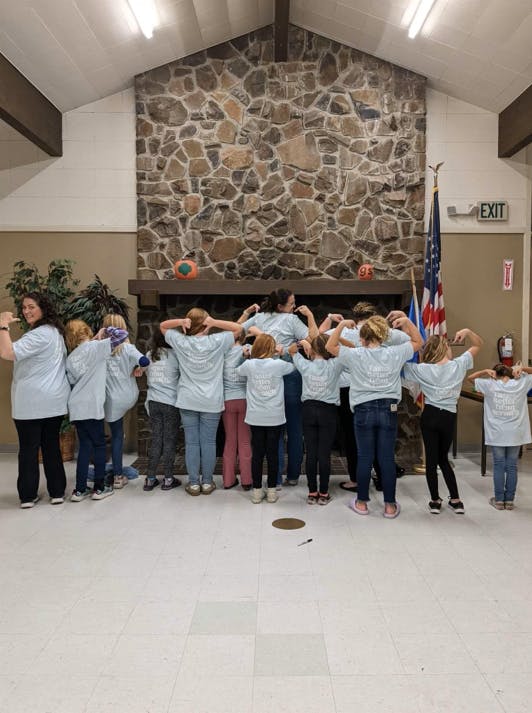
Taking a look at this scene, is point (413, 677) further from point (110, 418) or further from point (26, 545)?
point (110, 418)

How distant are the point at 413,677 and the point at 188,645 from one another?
3.05 ft

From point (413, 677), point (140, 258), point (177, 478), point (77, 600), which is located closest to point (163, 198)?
point (140, 258)

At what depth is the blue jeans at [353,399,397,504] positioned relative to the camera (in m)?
3.89

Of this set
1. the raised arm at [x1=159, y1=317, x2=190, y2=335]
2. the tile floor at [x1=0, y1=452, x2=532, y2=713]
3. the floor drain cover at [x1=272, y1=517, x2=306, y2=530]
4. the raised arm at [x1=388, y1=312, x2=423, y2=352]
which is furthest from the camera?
the raised arm at [x1=159, y1=317, x2=190, y2=335]

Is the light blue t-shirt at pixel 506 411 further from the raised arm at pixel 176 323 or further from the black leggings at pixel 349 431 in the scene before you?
the raised arm at pixel 176 323

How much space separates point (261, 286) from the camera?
5.76m

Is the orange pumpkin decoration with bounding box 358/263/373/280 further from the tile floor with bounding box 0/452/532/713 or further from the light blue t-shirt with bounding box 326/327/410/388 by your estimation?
the tile floor with bounding box 0/452/532/713

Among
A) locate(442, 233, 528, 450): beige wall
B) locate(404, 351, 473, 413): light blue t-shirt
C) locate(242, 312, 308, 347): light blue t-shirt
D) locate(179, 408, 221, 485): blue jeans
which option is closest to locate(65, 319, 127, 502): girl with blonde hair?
locate(179, 408, 221, 485): blue jeans

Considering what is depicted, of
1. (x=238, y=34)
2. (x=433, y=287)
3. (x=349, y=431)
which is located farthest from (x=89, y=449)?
(x=238, y=34)

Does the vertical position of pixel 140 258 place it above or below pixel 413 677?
above

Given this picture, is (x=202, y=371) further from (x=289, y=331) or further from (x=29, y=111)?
(x=29, y=111)

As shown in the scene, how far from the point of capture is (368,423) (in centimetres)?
390

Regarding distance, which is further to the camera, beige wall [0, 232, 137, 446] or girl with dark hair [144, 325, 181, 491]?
beige wall [0, 232, 137, 446]

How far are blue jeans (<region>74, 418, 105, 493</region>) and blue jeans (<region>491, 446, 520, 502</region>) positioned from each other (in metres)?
3.13
